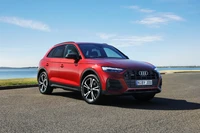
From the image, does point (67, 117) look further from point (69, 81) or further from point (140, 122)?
point (69, 81)

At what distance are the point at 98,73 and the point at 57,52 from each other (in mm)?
2720

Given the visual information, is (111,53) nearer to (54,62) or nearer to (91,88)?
(91,88)

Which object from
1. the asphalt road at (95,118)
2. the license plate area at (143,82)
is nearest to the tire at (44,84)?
the asphalt road at (95,118)

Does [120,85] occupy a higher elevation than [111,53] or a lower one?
lower

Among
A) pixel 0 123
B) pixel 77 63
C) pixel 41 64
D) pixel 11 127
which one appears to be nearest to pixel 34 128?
pixel 11 127

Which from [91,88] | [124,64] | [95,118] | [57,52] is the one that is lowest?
[95,118]

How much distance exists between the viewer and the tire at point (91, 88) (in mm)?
7539

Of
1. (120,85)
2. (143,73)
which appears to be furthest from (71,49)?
(143,73)

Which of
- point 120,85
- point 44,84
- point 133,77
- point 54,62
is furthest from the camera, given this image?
point 44,84

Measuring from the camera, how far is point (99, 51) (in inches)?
345

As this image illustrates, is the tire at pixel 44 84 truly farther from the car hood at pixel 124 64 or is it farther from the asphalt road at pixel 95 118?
the car hood at pixel 124 64

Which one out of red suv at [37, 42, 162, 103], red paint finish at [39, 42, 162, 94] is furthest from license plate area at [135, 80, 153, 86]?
red paint finish at [39, 42, 162, 94]

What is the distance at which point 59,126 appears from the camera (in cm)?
494

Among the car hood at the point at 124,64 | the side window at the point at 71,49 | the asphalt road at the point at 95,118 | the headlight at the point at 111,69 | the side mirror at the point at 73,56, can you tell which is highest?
the side window at the point at 71,49
